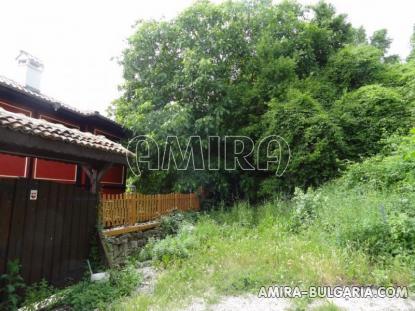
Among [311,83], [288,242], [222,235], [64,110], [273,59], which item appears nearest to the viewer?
[288,242]

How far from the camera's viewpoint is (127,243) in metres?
6.61

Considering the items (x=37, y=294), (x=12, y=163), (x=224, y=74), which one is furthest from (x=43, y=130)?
(x=224, y=74)

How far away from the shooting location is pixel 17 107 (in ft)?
25.0

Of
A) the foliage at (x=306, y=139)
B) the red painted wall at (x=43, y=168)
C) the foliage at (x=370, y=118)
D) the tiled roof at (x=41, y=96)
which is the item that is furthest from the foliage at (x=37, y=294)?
the foliage at (x=370, y=118)

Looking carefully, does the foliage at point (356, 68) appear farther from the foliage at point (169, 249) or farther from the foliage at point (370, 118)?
the foliage at point (169, 249)

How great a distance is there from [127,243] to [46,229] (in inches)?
103

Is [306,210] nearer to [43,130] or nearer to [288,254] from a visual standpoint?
[288,254]

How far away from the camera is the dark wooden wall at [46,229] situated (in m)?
3.73

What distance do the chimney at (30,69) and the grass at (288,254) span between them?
7621mm

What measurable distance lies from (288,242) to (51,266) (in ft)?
14.4

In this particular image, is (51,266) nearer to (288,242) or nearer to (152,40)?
(288,242)

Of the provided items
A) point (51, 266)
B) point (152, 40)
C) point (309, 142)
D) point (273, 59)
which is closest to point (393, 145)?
point (309, 142)

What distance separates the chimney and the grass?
25.0ft

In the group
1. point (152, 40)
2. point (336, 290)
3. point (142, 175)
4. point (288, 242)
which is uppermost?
point (152, 40)
